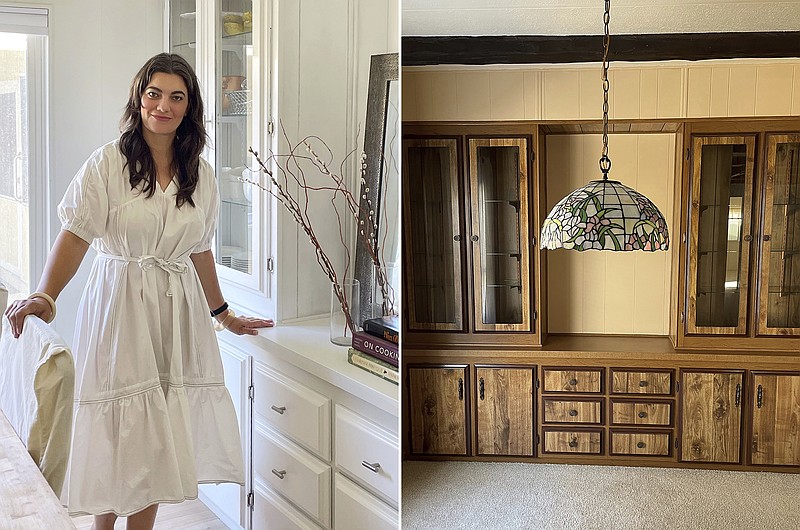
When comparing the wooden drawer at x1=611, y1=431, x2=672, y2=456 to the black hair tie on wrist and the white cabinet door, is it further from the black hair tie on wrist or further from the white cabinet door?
the black hair tie on wrist

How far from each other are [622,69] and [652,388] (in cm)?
101

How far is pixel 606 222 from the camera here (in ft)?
4.92

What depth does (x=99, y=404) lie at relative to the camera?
4.93ft

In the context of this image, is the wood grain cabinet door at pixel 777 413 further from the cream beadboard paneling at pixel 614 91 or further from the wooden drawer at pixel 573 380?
the cream beadboard paneling at pixel 614 91

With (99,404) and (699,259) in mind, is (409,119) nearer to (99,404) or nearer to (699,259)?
(99,404)

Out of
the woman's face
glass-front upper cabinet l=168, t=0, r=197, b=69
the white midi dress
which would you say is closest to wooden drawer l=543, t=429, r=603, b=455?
the white midi dress

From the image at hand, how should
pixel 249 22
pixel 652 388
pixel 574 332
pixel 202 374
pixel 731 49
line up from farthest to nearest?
pixel 652 388 < pixel 574 332 < pixel 731 49 < pixel 249 22 < pixel 202 374

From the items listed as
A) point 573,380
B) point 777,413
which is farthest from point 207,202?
point 777,413

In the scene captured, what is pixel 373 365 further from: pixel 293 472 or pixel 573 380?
pixel 573 380

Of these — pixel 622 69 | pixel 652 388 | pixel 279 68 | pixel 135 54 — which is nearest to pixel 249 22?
pixel 279 68

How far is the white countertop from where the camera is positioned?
4.57 feet

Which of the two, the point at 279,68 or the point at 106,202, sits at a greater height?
the point at 279,68

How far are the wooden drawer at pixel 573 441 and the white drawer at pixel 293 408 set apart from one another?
813 mm

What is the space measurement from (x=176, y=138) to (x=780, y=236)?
1941mm
